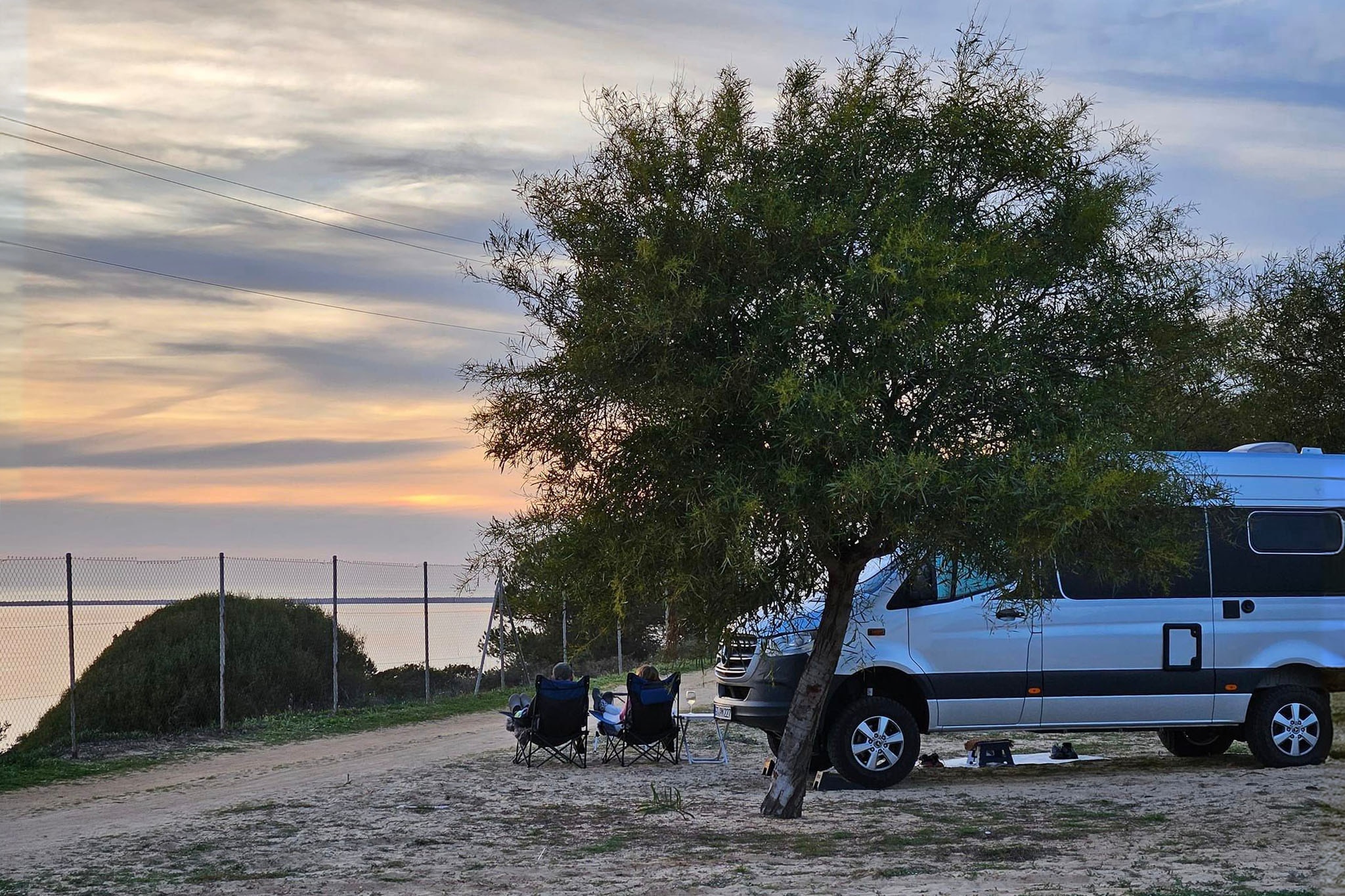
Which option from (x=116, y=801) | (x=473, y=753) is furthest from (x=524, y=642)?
(x=116, y=801)

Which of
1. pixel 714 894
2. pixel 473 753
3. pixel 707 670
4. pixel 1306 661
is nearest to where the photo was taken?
pixel 714 894

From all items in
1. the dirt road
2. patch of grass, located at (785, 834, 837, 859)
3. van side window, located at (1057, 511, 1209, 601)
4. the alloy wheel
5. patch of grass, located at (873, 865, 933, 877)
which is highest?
van side window, located at (1057, 511, 1209, 601)

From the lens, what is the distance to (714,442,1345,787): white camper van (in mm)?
11875

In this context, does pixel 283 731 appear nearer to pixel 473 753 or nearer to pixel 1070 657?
pixel 473 753

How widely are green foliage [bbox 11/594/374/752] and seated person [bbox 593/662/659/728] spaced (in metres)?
6.09

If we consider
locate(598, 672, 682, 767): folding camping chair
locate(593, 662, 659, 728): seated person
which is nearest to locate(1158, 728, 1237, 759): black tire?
locate(598, 672, 682, 767): folding camping chair

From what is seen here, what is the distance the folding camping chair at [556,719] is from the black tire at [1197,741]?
19.8ft

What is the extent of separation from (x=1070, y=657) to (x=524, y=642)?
706 inches

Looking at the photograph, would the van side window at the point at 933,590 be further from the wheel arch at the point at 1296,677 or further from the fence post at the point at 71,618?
the fence post at the point at 71,618

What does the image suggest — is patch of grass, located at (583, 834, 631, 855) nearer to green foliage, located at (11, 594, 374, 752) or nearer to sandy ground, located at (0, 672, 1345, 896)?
sandy ground, located at (0, 672, 1345, 896)

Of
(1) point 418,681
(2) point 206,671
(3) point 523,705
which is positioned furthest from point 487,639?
(3) point 523,705

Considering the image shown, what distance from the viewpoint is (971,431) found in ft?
29.8

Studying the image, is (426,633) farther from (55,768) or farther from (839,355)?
(839,355)

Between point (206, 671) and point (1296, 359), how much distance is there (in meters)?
16.7
